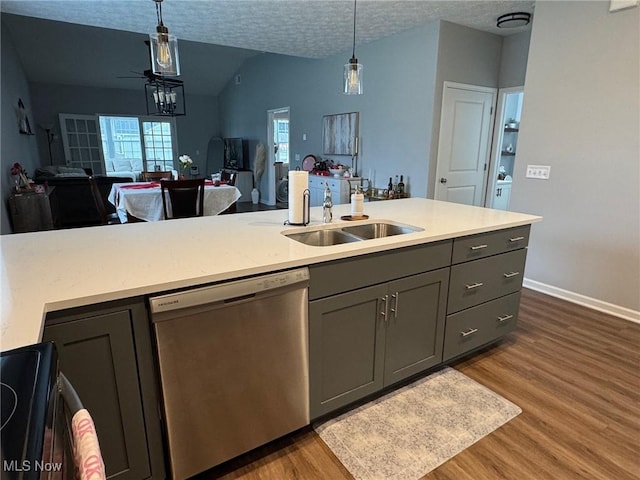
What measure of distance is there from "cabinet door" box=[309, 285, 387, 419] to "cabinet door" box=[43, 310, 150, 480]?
0.69m

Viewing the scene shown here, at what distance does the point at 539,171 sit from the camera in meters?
3.37

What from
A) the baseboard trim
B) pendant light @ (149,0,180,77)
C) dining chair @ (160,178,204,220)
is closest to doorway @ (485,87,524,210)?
the baseboard trim

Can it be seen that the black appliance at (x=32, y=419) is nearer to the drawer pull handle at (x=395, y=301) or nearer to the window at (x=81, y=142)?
the drawer pull handle at (x=395, y=301)

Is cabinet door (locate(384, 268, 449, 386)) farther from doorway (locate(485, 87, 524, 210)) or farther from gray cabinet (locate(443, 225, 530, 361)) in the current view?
doorway (locate(485, 87, 524, 210))

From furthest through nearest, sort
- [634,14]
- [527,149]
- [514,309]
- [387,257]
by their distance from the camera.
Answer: [527,149] → [634,14] → [514,309] → [387,257]

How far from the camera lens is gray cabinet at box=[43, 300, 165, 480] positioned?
1134 millimetres

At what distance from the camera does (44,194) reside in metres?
4.63

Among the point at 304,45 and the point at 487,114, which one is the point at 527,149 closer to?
the point at 487,114

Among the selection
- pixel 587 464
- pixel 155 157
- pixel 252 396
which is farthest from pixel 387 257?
pixel 155 157

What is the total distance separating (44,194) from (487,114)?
5669 mm

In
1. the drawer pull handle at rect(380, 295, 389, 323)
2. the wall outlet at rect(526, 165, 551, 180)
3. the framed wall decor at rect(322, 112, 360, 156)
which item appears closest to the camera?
the drawer pull handle at rect(380, 295, 389, 323)

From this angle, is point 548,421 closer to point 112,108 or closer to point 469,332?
point 469,332

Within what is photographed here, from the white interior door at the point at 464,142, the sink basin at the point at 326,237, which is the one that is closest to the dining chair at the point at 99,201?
the sink basin at the point at 326,237

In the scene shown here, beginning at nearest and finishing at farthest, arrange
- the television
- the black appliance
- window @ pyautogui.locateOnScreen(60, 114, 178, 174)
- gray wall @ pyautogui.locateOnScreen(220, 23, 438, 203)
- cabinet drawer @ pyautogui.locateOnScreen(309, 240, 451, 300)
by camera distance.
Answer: the black appliance, cabinet drawer @ pyautogui.locateOnScreen(309, 240, 451, 300), gray wall @ pyautogui.locateOnScreen(220, 23, 438, 203), the television, window @ pyautogui.locateOnScreen(60, 114, 178, 174)
